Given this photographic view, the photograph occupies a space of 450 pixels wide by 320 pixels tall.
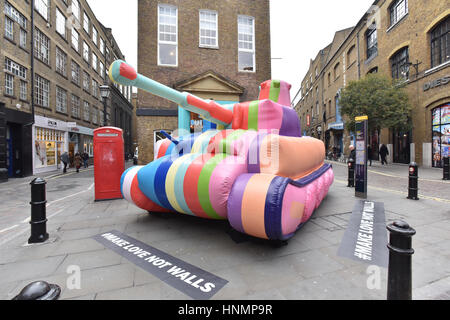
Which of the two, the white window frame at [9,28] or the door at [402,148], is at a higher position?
the white window frame at [9,28]

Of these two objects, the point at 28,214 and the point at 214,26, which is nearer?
the point at 28,214

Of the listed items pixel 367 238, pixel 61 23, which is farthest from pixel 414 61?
pixel 61 23

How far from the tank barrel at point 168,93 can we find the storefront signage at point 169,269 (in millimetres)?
1960

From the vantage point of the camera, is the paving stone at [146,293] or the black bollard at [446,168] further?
the black bollard at [446,168]

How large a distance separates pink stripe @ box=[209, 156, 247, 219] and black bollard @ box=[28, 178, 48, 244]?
2.55 meters

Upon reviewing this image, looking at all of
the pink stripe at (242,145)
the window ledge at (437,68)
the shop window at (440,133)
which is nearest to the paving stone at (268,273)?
the pink stripe at (242,145)

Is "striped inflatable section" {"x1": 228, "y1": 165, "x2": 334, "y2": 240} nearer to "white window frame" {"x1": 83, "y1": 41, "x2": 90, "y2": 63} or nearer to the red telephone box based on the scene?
the red telephone box

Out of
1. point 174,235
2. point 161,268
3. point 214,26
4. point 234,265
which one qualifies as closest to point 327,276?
point 234,265

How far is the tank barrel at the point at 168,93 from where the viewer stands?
2.31 meters

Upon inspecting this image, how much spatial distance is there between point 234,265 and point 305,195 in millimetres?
1376

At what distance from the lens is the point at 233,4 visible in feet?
43.8

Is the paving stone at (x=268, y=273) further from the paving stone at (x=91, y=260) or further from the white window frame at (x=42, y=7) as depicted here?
the white window frame at (x=42, y=7)

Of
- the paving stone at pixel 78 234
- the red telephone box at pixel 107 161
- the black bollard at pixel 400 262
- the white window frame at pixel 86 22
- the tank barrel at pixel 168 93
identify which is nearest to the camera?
the black bollard at pixel 400 262
